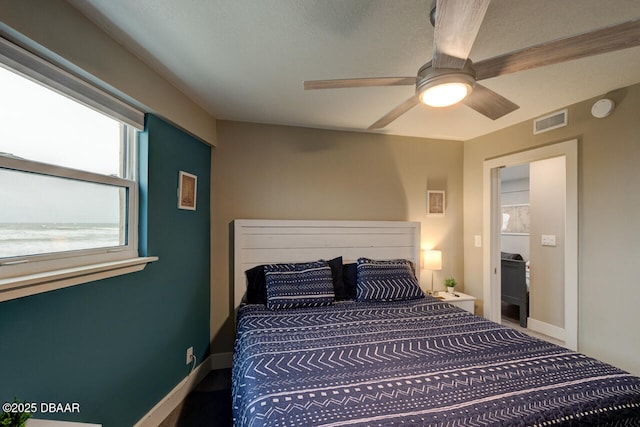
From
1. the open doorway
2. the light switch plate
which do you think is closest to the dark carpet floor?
the open doorway

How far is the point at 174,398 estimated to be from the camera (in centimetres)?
204

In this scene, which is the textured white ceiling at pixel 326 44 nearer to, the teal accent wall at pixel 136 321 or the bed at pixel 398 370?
the teal accent wall at pixel 136 321

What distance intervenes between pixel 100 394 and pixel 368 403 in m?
1.37

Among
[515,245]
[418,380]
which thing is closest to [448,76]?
[418,380]

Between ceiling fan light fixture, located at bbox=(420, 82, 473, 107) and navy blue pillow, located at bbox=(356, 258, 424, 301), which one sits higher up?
ceiling fan light fixture, located at bbox=(420, 82, 473, 107)

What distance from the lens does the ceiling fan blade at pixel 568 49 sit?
96 cm

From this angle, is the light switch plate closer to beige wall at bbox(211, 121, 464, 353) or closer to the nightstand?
beige wall at bbox(211, 121, 464, 353)

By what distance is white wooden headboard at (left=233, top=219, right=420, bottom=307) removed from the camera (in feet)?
8.87

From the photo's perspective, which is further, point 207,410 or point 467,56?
point 207,410

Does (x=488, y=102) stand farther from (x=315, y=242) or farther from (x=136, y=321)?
(x=136, y=321)

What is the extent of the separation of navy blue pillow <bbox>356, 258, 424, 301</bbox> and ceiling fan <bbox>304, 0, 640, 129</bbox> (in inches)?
62.0

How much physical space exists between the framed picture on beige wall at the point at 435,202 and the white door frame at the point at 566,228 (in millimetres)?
434

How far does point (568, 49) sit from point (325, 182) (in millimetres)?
2160

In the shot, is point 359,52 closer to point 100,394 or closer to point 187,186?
point 187,186
